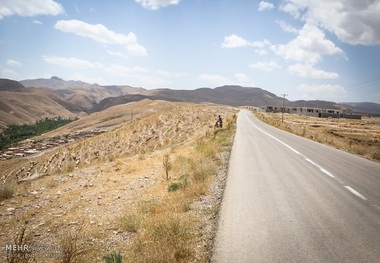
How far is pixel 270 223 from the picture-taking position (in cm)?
523

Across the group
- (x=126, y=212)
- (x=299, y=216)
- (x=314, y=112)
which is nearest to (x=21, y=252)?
(x=126, y=212)

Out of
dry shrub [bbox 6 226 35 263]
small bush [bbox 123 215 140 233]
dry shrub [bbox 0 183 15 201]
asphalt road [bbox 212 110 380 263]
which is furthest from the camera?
dry shrub [bbox 0 183 15 201]

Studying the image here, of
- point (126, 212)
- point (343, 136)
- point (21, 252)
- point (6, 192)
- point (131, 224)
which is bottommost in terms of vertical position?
point (6, 192)

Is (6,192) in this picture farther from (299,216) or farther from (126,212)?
(299,216)

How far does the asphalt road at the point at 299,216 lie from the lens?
416 centimetres

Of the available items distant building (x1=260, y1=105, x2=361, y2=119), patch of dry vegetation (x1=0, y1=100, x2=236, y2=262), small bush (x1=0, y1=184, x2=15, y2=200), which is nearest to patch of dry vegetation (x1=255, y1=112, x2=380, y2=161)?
patch of dry vegetation (x1=0, y1=100, x2=236, y2=262)

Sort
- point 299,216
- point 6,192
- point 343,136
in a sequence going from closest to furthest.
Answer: point 299,216
point 6,192
point 343,136

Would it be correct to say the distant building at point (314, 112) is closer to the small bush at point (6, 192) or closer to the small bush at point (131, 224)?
the small bush at point (6, 192)

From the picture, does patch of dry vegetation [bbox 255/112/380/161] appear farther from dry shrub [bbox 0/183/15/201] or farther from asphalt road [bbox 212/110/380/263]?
dry shrub [bbox 0/183/15/201]

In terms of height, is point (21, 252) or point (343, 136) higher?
point (21, 252)

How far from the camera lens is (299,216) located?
5.56 m

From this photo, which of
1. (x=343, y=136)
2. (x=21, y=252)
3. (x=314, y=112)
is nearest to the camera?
(x=21, y=252)

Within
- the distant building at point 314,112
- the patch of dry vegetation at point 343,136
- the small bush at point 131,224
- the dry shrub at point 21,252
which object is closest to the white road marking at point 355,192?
the small bush at point 131,224

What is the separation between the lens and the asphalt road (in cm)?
416
